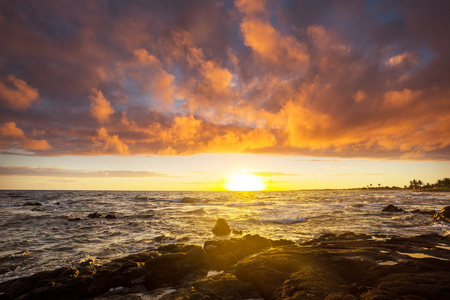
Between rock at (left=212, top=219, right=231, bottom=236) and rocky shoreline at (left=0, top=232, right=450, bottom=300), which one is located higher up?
rocky shoreline at (left=0, top=232, right=450, bottom=300)

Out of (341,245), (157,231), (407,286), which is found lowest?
(157,231)

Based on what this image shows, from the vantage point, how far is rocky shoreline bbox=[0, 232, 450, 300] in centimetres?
608

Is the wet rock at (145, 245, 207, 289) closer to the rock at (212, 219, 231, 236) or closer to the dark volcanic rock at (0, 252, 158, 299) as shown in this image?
the dark volcanic rock at (0, 252, 158, 299)

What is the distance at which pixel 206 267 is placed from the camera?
10.1m

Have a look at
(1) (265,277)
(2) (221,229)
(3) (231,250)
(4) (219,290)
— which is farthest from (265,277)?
(2) (221,229)

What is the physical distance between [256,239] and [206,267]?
506 cm

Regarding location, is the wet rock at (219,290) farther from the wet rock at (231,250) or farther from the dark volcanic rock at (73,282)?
the dark volcanic rock at (73,282)

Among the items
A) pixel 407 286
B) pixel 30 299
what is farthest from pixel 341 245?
pixel 30 299

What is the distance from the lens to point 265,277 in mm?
7625

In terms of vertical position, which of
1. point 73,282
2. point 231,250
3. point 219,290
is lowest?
point 231,250

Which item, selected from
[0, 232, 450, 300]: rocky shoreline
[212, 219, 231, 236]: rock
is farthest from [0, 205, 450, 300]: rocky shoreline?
[212, 219, 231, 236]: rock

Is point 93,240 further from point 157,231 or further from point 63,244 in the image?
point 157,231

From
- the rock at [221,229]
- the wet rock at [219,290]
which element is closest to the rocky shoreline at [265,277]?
the wet rock at [219,290]

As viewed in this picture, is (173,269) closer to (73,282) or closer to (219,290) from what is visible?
(219,290)
